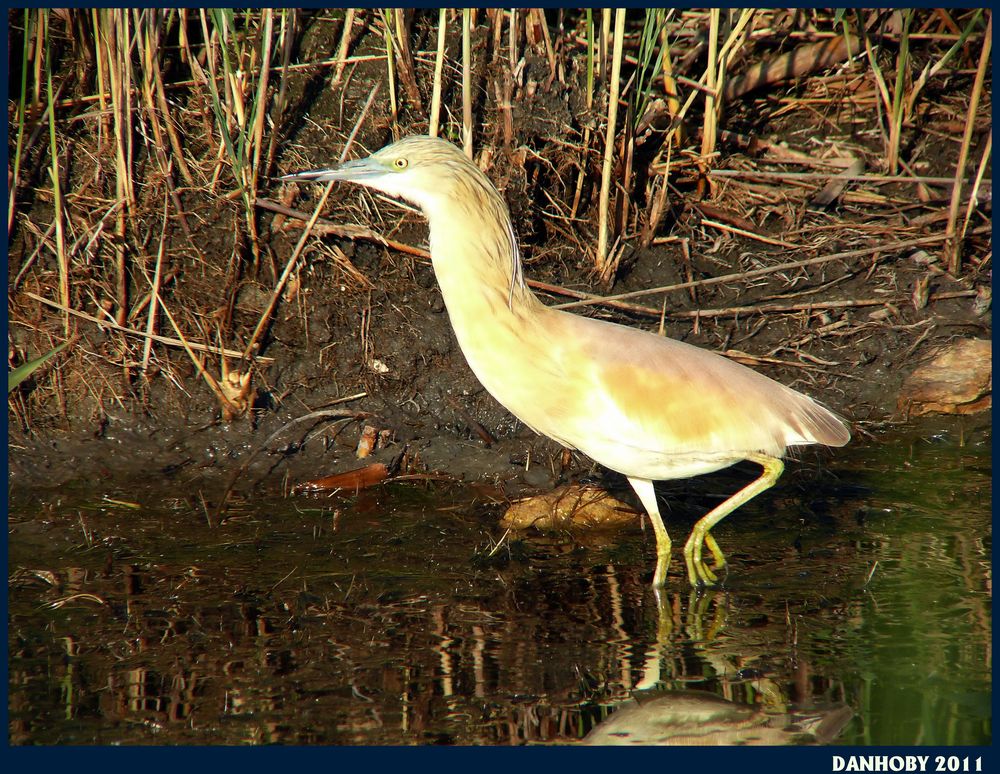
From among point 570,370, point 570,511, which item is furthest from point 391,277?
point 570,370

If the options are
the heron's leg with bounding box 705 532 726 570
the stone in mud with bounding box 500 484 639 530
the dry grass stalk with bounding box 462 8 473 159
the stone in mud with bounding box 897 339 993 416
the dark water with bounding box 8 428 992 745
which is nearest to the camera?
the dark water with bounding box 8 428 992 745

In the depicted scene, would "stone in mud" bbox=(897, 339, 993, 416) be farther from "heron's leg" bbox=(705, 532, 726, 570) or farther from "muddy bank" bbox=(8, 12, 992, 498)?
"heron's leg" bbox=(705, 532, 726, 570)

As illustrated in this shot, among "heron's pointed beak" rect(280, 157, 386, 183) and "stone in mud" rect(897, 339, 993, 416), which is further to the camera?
"stone in mud" rect(897, 339, 993, 416)

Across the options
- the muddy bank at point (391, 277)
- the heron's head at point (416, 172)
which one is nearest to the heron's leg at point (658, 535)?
the muddy bank at point (391, 277)

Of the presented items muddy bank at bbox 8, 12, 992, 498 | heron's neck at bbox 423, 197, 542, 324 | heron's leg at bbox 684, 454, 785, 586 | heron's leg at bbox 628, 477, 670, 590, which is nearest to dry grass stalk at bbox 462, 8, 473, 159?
muddy bank at bbox 8, 12, 992, 498

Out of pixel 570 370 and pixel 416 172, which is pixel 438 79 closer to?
pixel 416 172

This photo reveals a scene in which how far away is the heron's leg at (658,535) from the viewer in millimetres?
3926

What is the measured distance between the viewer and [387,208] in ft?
18.3

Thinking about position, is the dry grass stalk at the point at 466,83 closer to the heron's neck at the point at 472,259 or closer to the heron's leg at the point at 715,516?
the heron's neck at the point at 472,259

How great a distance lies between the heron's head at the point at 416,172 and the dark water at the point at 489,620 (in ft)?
4.81

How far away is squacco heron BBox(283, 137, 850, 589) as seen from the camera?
3.65m

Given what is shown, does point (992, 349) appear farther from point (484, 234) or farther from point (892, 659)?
point (484, 234)

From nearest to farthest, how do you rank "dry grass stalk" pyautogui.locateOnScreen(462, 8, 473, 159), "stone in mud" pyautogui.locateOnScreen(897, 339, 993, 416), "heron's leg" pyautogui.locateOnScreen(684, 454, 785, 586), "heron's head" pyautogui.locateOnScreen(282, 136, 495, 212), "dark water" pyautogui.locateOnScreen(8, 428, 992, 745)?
"dark water" pyautogui.locateOnScreen(8, 428, 992, 745), "heron's head" pyautogui.locateOnScreen(282, 136, 495, 212), "heron's leg" pyautogui.locateOnScreen(684, 454, 785, 586), "dry grass stalk" pyautogui.locateOnScreen(462, 8, 473, 159), "stone in mud" pyautogui.locateOnScreen(897, 339, 993, 416)

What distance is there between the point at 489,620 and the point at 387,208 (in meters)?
2.66
